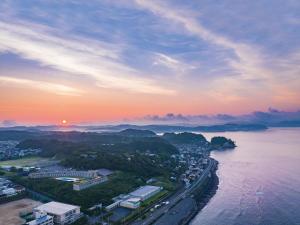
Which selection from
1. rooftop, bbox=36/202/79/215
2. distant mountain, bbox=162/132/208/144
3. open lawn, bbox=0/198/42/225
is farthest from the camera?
distant mountain, bbox=162/132/208/144

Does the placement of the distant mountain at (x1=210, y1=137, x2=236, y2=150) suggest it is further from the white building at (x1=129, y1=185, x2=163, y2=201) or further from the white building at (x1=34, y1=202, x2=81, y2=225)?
Answer: the white building at (x1=34, y1=202, x2=81, y2=225)

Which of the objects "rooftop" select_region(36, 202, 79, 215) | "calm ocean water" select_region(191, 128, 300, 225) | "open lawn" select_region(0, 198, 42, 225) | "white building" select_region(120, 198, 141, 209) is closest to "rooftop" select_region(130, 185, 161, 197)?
"white building" select_region(120, 198, 141, 209)

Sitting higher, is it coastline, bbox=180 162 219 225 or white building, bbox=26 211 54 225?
white building, bbox=26 211 54 225

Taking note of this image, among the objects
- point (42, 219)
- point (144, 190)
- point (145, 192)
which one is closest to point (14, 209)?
point (42, 219)

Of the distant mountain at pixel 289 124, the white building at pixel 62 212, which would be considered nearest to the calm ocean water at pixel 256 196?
the white building at pixel 62 212

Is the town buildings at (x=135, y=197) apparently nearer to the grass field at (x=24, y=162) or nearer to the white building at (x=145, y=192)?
the white building at (x=145, y=192)
